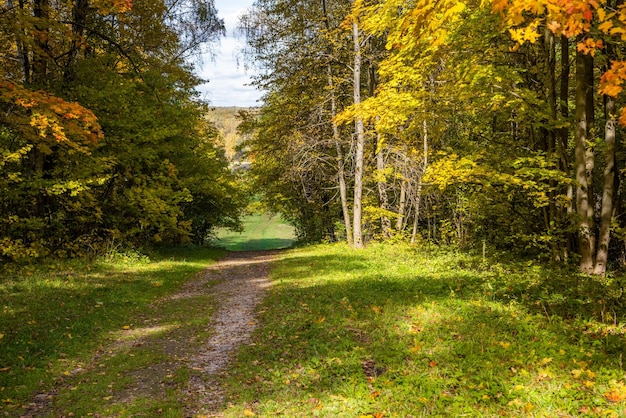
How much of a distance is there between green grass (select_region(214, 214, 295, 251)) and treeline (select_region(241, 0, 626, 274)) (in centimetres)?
3531

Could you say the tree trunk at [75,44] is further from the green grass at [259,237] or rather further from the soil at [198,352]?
the green grass at [259,237]

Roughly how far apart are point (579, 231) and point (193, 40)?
1927 centimetres

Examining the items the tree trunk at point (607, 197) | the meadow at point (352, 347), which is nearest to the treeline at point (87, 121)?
the meadow at point (352, 347)

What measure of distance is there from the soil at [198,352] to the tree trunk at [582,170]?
25.8ft

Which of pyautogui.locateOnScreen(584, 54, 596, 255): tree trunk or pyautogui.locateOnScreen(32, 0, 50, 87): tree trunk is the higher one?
pyautogui.locateOnScreen(32, 0, 50, 87): tree trunk

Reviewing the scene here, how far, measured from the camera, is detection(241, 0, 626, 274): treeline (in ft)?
25.8

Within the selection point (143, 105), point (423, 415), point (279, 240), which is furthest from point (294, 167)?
point (279, 240)

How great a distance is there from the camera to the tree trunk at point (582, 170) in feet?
31.2

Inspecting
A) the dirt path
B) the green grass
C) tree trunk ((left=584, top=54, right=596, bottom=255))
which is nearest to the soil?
the dirt path

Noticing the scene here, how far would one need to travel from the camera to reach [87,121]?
11148 mm

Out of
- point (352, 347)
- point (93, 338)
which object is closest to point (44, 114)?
point (93, 338)

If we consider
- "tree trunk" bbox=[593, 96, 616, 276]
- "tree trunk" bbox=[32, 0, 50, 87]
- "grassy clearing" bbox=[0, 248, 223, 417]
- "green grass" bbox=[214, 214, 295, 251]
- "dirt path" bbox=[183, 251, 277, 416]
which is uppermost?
"tree trunk" bbox=[32, 0, 50, 87]

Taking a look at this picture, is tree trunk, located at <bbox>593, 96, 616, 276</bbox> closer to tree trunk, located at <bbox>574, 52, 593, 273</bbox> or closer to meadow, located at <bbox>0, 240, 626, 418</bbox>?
tree trunk, located at <bbox>574, 52, 593, 273</bbox>

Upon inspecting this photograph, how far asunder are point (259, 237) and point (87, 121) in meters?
60.7
